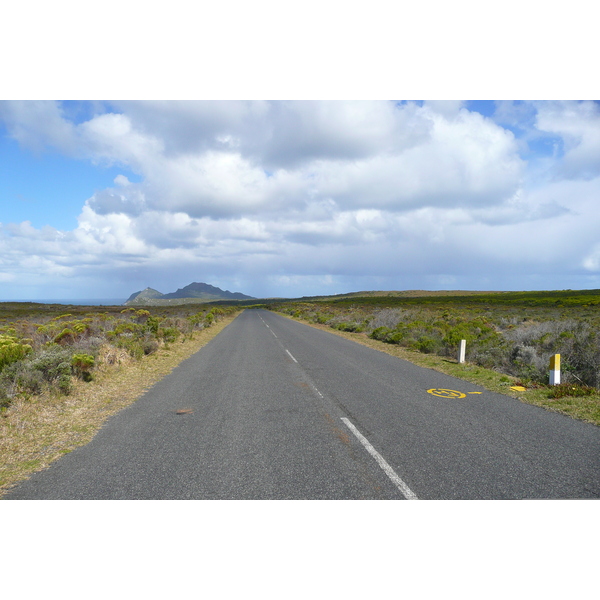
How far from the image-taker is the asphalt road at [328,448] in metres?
4.03

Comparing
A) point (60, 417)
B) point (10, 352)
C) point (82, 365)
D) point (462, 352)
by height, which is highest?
point (10, 352)

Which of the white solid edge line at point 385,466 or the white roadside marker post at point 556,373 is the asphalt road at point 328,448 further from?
the white roadside marker post at point 556,373

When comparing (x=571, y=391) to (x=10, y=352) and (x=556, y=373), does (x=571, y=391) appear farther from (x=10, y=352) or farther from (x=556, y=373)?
(x=10, y=352)

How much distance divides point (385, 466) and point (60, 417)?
5621mm

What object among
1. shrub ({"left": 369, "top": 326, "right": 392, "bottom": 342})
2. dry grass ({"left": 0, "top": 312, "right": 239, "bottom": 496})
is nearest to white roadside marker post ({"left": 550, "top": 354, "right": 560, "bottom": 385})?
dry grass ({"left": 0, "top": 312, "right": 239, "bottom": 496})

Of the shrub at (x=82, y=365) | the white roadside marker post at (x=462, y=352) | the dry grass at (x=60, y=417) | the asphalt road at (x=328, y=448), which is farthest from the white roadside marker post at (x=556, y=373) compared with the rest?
the shrub at (x=82, y=365)

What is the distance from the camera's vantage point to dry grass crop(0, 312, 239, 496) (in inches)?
193

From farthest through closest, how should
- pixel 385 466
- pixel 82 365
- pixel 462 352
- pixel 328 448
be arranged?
pixel 462 352, pixel 82 365, pixel 328 448, pixel 385 466

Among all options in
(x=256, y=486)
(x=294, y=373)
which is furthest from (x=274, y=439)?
(x=294, y=373)

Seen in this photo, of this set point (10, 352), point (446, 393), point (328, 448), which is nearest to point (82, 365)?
point (10, 352)

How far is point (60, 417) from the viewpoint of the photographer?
21.8 ft

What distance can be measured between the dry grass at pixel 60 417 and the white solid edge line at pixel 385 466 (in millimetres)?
4007

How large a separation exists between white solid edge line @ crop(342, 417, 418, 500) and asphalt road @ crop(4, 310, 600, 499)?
0.03m

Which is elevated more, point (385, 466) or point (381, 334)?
point (381, 334)
